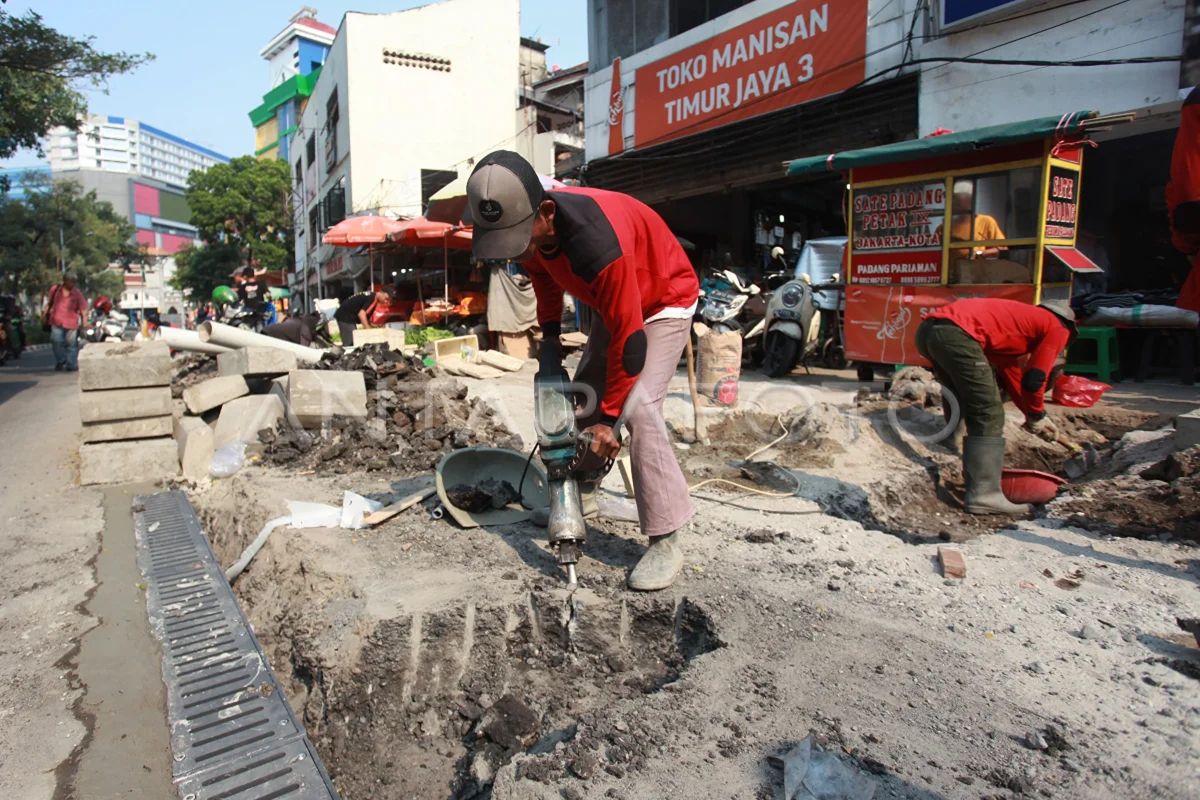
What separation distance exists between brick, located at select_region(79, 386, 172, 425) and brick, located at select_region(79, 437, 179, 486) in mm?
197

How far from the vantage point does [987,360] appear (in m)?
4.09

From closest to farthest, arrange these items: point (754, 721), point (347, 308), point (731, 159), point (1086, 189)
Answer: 1. point (754, 721)
2. point (1086, 189)
3. point (731, 159)
4. point (347, 308)

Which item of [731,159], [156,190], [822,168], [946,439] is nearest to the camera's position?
[946,439]

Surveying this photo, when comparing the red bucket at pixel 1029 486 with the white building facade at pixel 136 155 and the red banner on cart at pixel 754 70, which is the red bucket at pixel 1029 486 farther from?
the white building facade at pixel 136 155

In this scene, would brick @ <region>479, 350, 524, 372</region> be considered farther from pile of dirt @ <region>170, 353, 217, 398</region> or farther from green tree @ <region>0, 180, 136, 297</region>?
green tree @ <region>0, 180, 136, 297</region>

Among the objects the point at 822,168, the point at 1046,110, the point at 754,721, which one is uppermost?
the point at 1046,110

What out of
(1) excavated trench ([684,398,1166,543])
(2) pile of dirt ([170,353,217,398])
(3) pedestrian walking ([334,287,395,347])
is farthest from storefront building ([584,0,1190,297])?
(2) pile of dirt ([170,353,217,398])

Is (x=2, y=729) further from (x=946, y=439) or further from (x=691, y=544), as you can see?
(x=946, y=439)

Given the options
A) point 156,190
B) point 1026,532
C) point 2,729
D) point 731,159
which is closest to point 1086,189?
point 731,159

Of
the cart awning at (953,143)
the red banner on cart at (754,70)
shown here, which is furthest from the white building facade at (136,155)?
the cart awning at (953,143)

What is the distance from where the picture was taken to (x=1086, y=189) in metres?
9.01

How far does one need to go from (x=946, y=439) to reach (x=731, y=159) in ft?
24.7

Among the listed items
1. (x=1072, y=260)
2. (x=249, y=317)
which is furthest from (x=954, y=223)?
(x=249, y=317)

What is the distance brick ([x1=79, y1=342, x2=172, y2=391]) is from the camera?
5.30m
